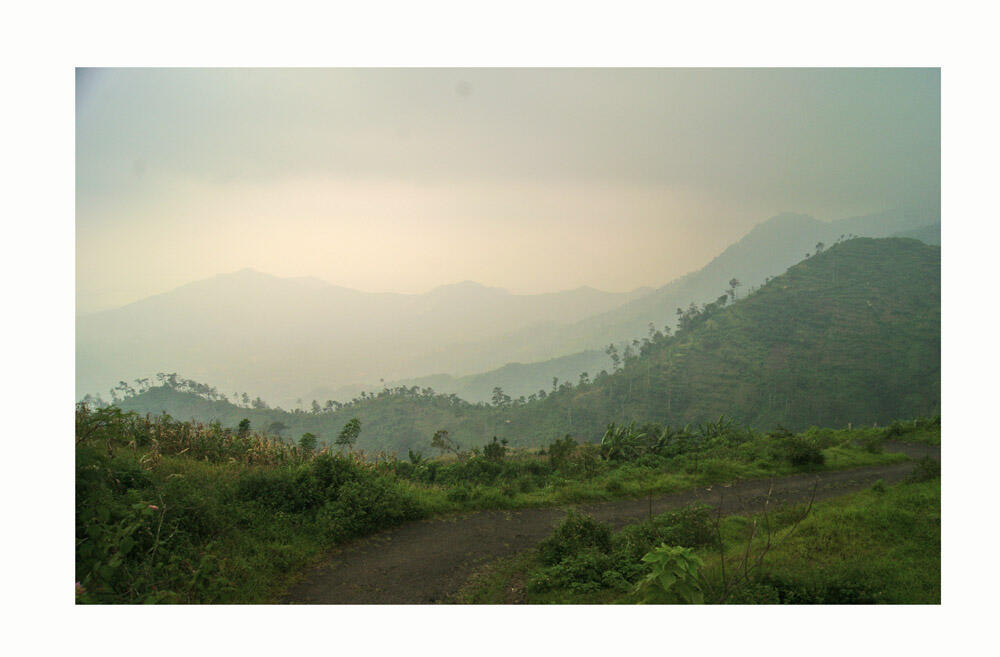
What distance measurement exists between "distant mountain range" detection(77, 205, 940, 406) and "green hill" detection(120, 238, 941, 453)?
102 cm

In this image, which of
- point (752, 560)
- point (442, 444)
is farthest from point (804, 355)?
point (752, 560)

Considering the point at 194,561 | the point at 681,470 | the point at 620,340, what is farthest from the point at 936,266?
the point at 194,561

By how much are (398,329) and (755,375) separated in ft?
47.8

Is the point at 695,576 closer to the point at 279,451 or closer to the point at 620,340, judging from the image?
the point at 279,451

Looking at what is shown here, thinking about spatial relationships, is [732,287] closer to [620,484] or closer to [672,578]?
[620,484]

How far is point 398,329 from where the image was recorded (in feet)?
60.3

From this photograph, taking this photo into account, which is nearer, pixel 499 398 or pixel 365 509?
pixel 365 509

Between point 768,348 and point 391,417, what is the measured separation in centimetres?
1630

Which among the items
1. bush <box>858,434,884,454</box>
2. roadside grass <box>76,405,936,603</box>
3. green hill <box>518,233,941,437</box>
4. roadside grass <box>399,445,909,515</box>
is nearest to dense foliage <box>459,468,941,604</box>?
roadside grass <box>76,405,936,603</box>

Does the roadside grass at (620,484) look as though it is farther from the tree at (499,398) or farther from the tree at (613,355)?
the tree at (499,398)

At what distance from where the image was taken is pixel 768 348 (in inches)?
811

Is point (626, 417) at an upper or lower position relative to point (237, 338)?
lower

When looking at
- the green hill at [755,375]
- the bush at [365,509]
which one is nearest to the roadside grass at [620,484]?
the bush at [365,509]

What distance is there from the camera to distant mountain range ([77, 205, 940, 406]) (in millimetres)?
14523
